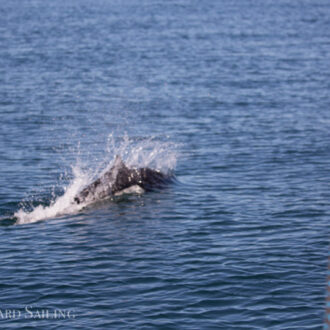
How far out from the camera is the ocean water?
15.7m

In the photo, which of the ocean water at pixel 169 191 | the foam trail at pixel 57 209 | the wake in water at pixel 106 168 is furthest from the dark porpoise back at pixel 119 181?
the ocean water at pixel 169 191

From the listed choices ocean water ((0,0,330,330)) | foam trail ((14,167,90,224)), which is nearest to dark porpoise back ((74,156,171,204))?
foam trail ((14,167,90,224))

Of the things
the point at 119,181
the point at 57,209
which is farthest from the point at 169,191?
the point at 57,209

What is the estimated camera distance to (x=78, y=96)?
43219mm

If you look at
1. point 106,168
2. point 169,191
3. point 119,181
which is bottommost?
point 169,191

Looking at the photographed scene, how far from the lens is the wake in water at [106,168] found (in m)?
22.5

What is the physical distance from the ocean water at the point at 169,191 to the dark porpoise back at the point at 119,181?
21.9 inches

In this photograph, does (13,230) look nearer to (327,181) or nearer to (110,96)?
(327,181)

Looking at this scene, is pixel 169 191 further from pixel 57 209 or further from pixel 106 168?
pixel 57 209

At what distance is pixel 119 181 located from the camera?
81.3 feet

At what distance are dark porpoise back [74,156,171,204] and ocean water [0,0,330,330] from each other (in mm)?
556

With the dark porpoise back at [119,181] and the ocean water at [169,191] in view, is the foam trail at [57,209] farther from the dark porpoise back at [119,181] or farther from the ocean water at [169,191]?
the dark porpoise back at [119,181]

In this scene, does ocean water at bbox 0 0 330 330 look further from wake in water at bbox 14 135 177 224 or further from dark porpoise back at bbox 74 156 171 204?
dark porpoise back at bbox 74 156 171 204

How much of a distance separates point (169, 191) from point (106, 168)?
275cm
